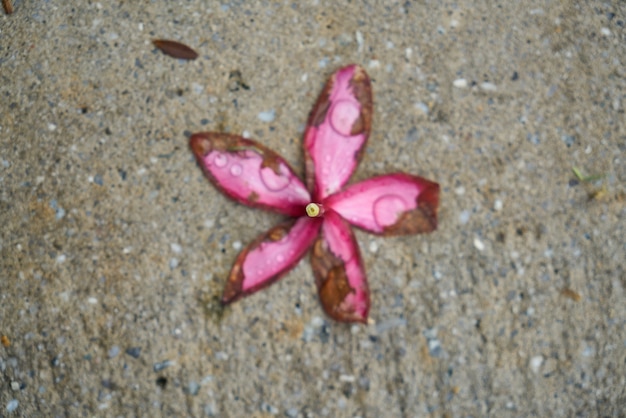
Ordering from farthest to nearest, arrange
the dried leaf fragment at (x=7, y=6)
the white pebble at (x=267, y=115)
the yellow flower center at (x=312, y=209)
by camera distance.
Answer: the dried leaf fragment at (x=7, y=6) → the white pebble at (x=267, y=115) → the yellow flower center at (x=312, y=209)

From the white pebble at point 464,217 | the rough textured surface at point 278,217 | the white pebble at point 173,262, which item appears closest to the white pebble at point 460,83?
the rough textured surface at point 278,217

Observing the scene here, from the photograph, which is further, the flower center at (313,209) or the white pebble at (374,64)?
the white pebble at (374,64)

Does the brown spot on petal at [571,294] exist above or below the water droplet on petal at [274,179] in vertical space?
below

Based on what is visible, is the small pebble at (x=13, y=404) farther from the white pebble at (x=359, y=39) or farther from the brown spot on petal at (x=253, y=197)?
the white pebble at (x=359, y=39)

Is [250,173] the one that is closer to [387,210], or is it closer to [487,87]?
[387,210]

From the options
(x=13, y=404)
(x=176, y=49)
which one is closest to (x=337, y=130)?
(x=176, y=49)

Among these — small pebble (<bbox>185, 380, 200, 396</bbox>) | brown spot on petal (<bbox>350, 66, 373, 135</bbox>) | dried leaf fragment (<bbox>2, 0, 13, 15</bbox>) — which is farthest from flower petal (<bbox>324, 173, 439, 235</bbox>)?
dried leaf fragment (<bbox>2, 0, 13, 15</bbox>)


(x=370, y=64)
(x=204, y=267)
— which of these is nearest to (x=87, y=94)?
(x=204, y=267)

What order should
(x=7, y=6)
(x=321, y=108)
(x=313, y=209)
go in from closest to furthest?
(x=313, y=209)
(x=321, y=108)
(x=7, y=6)
